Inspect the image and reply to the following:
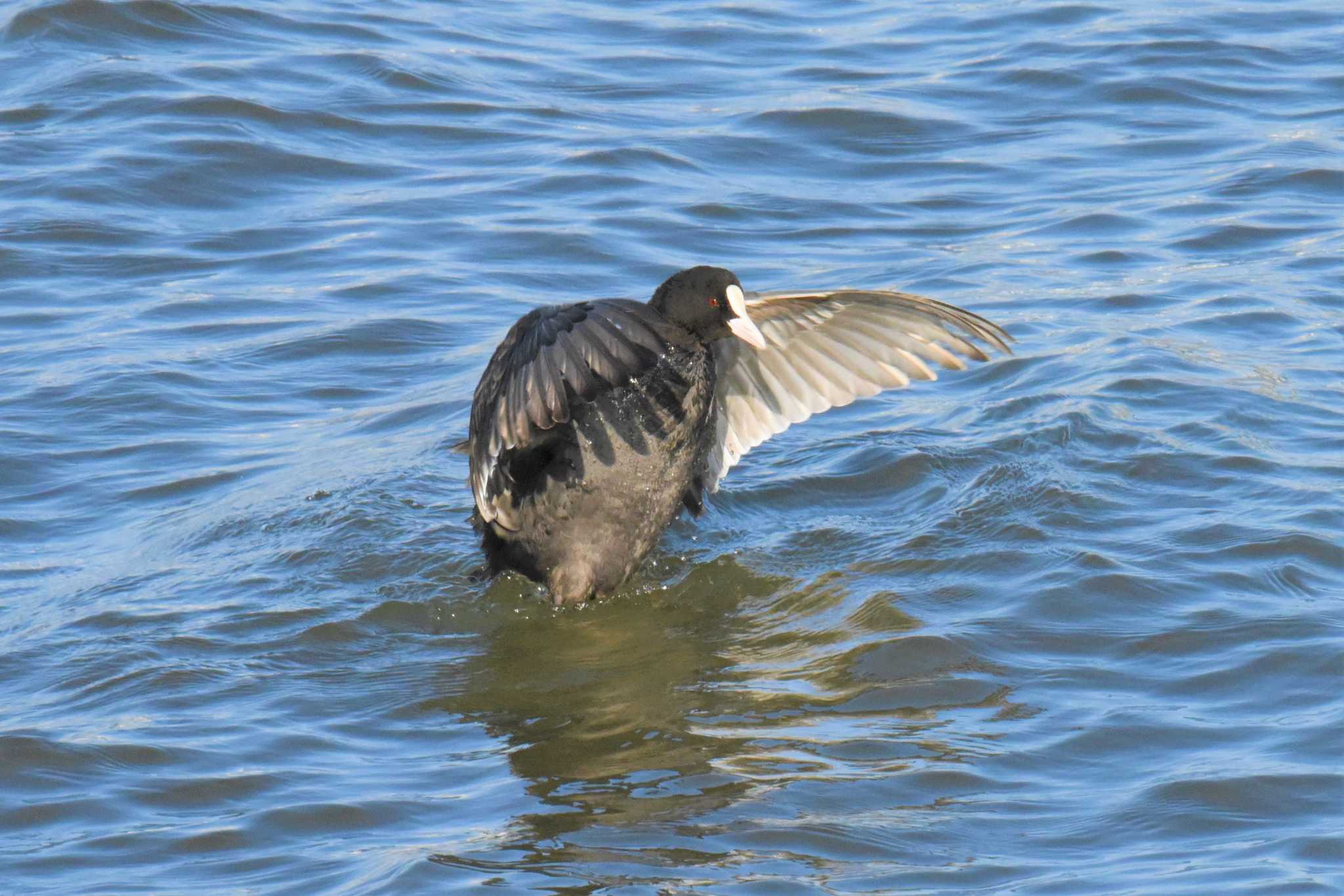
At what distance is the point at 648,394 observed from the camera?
17.8ft

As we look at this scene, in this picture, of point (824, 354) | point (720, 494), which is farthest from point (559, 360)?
point (720, 494)

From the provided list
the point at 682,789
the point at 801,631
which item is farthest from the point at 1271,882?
the point at 801,631

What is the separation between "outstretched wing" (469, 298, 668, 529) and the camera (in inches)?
176

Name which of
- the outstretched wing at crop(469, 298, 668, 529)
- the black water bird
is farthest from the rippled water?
the outstretched wing at crop(469, 298, 668, 529)

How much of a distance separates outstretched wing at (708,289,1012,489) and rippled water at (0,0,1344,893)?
0.36 metres

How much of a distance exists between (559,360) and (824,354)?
5.96 ft

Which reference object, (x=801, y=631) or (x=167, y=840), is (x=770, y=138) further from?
(x=167, y=840)

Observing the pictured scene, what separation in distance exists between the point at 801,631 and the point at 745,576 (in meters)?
0.53

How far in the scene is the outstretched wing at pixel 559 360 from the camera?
4461 mm

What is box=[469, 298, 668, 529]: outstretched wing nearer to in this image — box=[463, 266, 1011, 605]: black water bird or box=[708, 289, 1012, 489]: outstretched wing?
box=[463, 266, 1011, 605]: black water bird

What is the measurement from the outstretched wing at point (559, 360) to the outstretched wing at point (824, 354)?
1.16m

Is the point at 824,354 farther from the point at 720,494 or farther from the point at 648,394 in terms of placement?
the point at 648,394

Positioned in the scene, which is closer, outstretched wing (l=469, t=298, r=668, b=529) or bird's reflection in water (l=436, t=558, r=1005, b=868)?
bird's reflection in water (l=436, t=558, r=1005, b=868)

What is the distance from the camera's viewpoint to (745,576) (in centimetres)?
581
